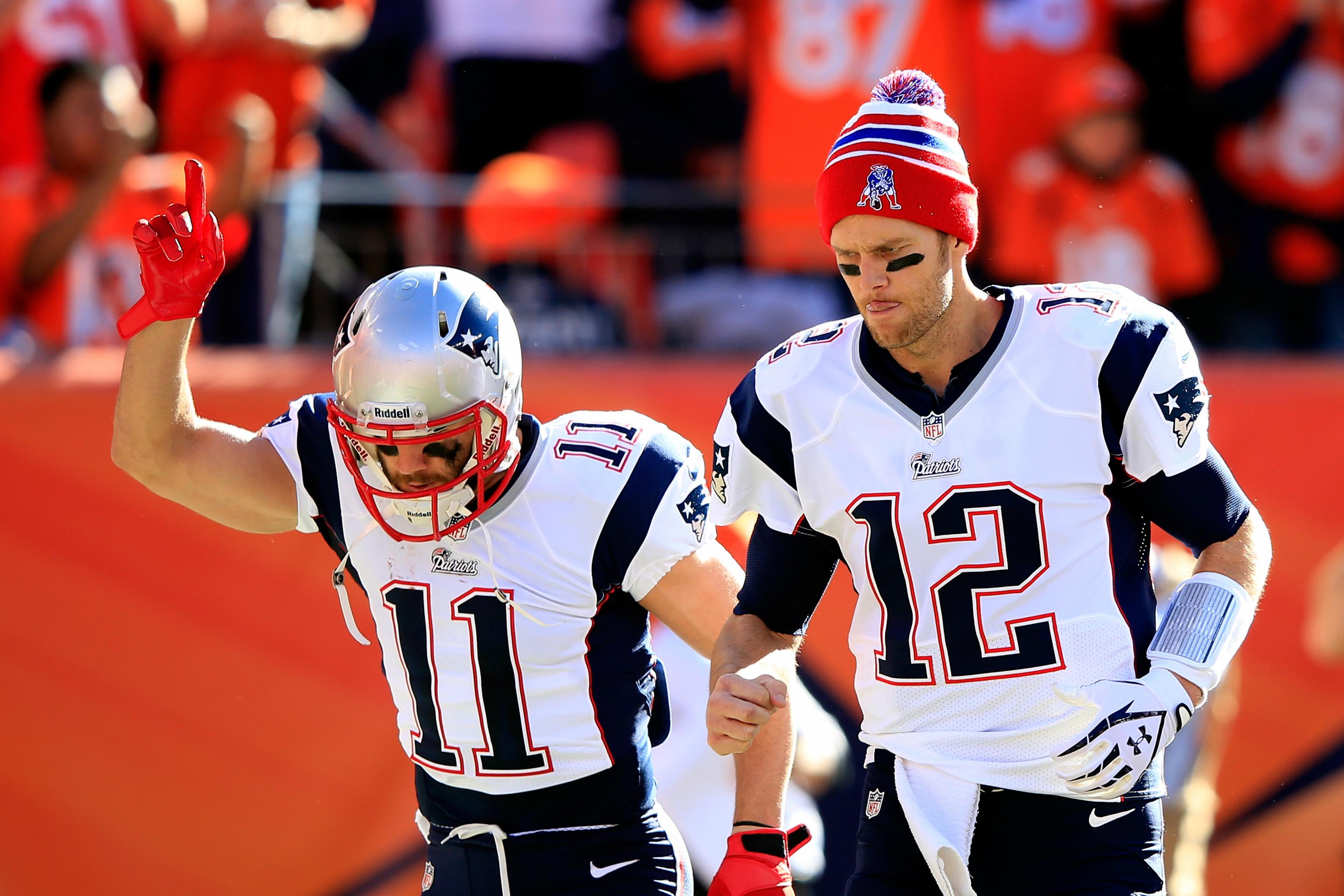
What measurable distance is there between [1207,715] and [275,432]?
357 cm

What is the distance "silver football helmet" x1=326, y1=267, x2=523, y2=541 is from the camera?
3234 mm

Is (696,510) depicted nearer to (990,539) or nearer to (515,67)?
(990,539)

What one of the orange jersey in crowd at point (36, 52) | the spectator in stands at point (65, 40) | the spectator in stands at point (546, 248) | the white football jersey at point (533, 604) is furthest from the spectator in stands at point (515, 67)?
the white football jersey at point (533, 604)

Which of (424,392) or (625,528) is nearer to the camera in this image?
(424,392)

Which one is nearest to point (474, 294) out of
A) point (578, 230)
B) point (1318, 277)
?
point (578, 230)

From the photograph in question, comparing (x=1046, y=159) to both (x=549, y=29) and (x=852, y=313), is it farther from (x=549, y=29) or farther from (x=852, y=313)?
(x=549, y=29)

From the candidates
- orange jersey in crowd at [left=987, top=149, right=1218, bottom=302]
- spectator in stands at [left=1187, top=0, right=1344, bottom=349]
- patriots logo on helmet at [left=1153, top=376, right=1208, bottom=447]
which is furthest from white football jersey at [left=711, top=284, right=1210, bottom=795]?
spectator in stands at [left=1187, top=0, right=1344, bottom=349]

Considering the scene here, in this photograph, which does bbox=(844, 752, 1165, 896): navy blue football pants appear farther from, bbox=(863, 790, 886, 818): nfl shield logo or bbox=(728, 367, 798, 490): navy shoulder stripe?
bbox=(728, 367, 798, 490): navy shoulder stripe

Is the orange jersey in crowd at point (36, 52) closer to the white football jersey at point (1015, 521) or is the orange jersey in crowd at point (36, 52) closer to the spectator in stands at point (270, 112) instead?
the spectator in stands at point (270, 112)

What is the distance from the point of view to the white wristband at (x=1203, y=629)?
2914mm

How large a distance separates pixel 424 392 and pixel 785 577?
0.81 meters

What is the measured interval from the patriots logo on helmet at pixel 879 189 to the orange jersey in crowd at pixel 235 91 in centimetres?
397

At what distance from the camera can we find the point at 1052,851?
9.94 ft

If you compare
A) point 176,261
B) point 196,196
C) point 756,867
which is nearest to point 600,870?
point 756,867
